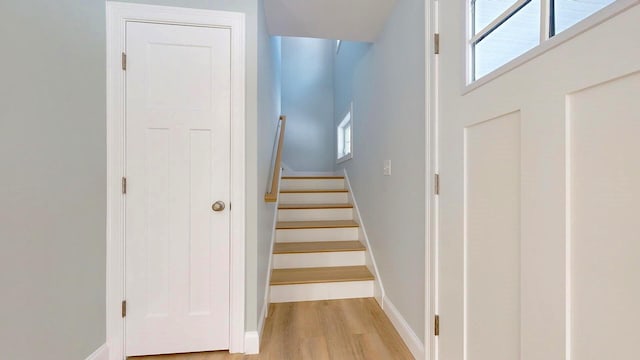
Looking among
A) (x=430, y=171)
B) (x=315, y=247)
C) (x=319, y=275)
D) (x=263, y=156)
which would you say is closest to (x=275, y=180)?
(x=263, y=156)

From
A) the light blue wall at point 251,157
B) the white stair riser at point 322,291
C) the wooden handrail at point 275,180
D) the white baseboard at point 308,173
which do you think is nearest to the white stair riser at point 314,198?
the wooden handrail at point 275,180

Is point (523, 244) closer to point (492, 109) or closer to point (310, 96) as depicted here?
point (492, 109)

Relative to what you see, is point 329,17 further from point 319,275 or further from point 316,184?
point 316,184

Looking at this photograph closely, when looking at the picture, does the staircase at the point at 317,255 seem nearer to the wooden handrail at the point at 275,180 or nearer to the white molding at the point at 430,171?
the wooden handrail at the point at 275,180

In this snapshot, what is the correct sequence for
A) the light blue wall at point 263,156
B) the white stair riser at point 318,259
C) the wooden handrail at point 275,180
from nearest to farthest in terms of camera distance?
1. the light blue wall at point 263,156
2. the wooden handrail at point 275,180
3. the white stair riser at point 318,259

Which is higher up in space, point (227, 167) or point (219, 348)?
point (227, 167)

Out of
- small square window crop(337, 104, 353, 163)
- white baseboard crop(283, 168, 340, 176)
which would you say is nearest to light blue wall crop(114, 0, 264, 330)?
small square window crop(337, 104, 353, 163)

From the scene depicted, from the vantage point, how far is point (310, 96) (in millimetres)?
5039

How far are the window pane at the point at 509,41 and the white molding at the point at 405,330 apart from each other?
1.45 metres

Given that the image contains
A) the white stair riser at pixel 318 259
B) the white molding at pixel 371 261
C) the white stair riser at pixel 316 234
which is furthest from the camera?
the white stair riser at pixel 316 234

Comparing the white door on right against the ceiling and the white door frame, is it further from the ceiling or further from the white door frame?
the white door frame
